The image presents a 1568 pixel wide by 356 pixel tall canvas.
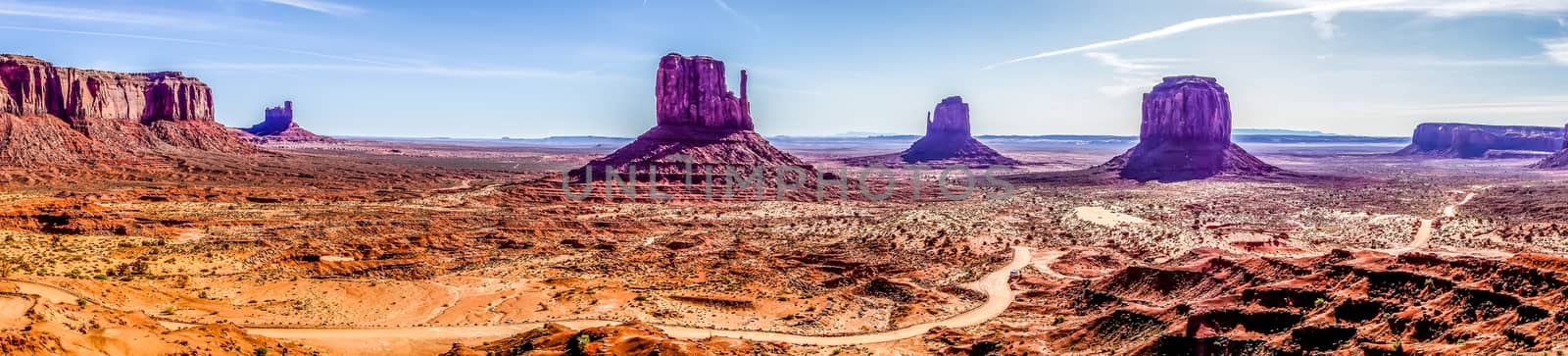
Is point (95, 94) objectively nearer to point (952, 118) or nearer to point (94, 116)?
point (94, 116)

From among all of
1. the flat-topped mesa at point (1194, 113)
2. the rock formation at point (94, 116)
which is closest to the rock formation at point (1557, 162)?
the flat-topped mesa at point (1194, 113)

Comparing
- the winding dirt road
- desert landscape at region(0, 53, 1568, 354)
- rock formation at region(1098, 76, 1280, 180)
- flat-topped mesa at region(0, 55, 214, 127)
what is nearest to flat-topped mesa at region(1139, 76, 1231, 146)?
rock formation at region(1098, 76, 1280, 180)

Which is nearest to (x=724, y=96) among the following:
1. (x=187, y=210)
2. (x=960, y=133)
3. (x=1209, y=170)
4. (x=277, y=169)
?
(x=187, y=210)

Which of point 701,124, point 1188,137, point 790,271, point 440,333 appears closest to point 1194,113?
point 1188,137

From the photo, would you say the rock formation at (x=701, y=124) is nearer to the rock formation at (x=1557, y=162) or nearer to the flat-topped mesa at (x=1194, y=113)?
the flat-topped mesa at (x=1194, y=113)

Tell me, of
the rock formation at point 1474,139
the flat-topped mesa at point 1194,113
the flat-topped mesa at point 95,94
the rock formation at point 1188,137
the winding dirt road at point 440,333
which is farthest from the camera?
the rock formation at point 1474,139
